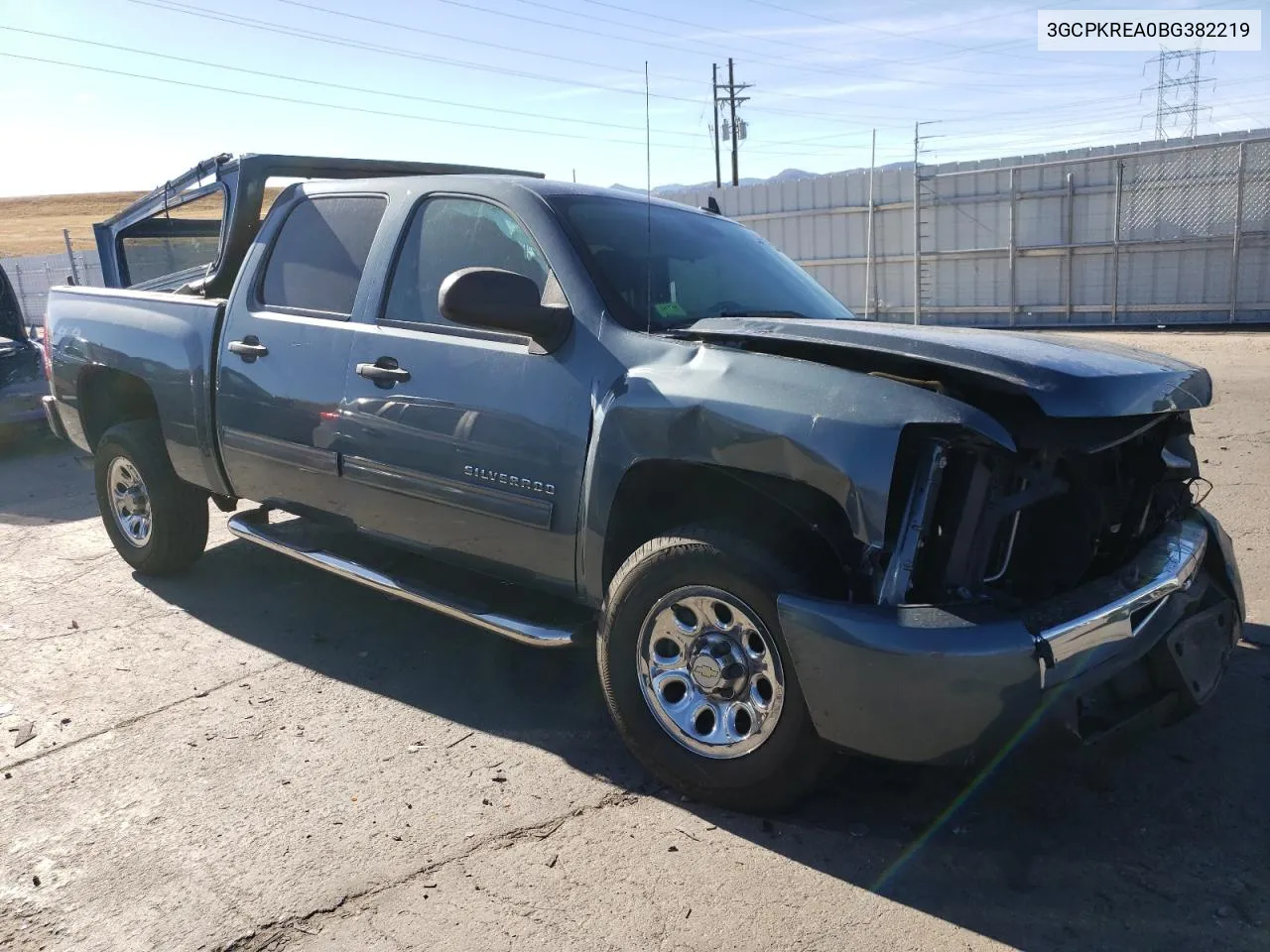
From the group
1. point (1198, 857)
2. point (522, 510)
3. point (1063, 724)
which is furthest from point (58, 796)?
point (1198, 857)

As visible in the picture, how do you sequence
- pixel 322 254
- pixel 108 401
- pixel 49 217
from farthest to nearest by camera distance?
1. pixel 49 217
2. pixel 108 401
3. pixel 322 254

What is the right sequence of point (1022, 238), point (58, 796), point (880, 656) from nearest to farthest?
point (880, 656), point (58, 796), point (1022, 238)

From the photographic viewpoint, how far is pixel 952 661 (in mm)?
2438

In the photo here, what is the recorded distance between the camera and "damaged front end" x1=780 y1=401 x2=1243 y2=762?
246 cm

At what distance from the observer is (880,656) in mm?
2492

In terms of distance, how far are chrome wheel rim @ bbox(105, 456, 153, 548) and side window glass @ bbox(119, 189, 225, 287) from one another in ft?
4.36

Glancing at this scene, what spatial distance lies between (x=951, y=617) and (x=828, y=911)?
32.0 inches

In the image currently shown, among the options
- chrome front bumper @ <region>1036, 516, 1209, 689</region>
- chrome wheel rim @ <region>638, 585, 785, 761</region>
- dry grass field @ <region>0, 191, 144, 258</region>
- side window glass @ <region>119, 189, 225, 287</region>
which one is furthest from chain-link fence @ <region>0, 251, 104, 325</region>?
chrome front bumper @ <region>1036, 516, 1209, 689</region>

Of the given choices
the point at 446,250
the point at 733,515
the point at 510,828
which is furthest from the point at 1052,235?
the point at 510,828

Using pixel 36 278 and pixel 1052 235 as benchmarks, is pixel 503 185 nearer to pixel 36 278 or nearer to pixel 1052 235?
pixel 1052 235

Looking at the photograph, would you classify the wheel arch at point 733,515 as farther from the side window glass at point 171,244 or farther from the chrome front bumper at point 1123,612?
the side window glass at point 171,244

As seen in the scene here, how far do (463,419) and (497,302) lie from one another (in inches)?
21.0

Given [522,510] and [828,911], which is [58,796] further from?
[828,911]

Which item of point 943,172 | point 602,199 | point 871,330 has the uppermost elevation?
point 943,172
